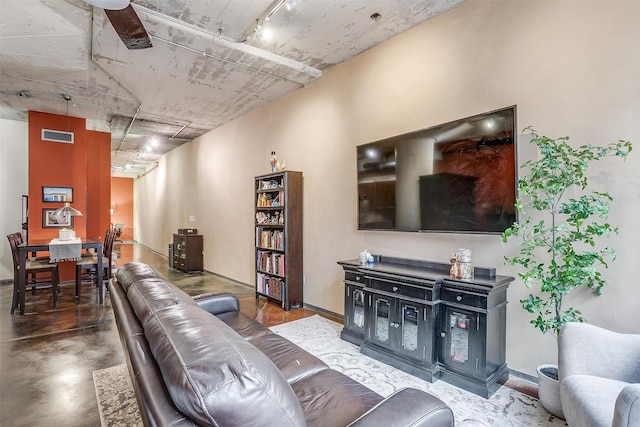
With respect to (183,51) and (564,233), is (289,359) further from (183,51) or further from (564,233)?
(183,51)

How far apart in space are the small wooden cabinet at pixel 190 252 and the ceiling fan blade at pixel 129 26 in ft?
18.4

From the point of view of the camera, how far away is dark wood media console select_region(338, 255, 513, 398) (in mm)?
2467

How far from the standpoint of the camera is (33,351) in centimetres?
329

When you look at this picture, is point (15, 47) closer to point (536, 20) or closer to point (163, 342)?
point (163, 342)

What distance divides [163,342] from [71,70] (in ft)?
17.0

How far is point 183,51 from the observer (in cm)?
392

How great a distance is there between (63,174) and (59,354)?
4545mm

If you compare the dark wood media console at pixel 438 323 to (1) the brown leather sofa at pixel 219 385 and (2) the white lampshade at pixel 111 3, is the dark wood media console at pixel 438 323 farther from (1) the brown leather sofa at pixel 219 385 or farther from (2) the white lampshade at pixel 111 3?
(2) the white lampshade at pixel 111 3

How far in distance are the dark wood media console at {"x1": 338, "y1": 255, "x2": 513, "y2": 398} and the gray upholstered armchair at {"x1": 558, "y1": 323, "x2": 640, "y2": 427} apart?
59cm

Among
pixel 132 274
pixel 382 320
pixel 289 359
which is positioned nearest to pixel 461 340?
pixel 382 320

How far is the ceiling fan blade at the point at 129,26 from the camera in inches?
94.7

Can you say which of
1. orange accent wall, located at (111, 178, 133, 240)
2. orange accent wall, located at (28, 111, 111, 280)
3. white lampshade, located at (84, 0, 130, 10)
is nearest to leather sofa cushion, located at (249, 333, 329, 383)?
white lampshade, located at (84, 0, 130, 10)

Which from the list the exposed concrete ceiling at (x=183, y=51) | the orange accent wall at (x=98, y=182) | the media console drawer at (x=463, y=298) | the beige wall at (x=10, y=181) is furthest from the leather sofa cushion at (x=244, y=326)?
the beige wall at (x=10, y=181)

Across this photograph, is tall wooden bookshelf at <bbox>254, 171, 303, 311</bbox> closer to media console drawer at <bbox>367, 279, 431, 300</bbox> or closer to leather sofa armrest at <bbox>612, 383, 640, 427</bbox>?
media console drawer at <bbox>367, 279, 431, 300</bbox>
